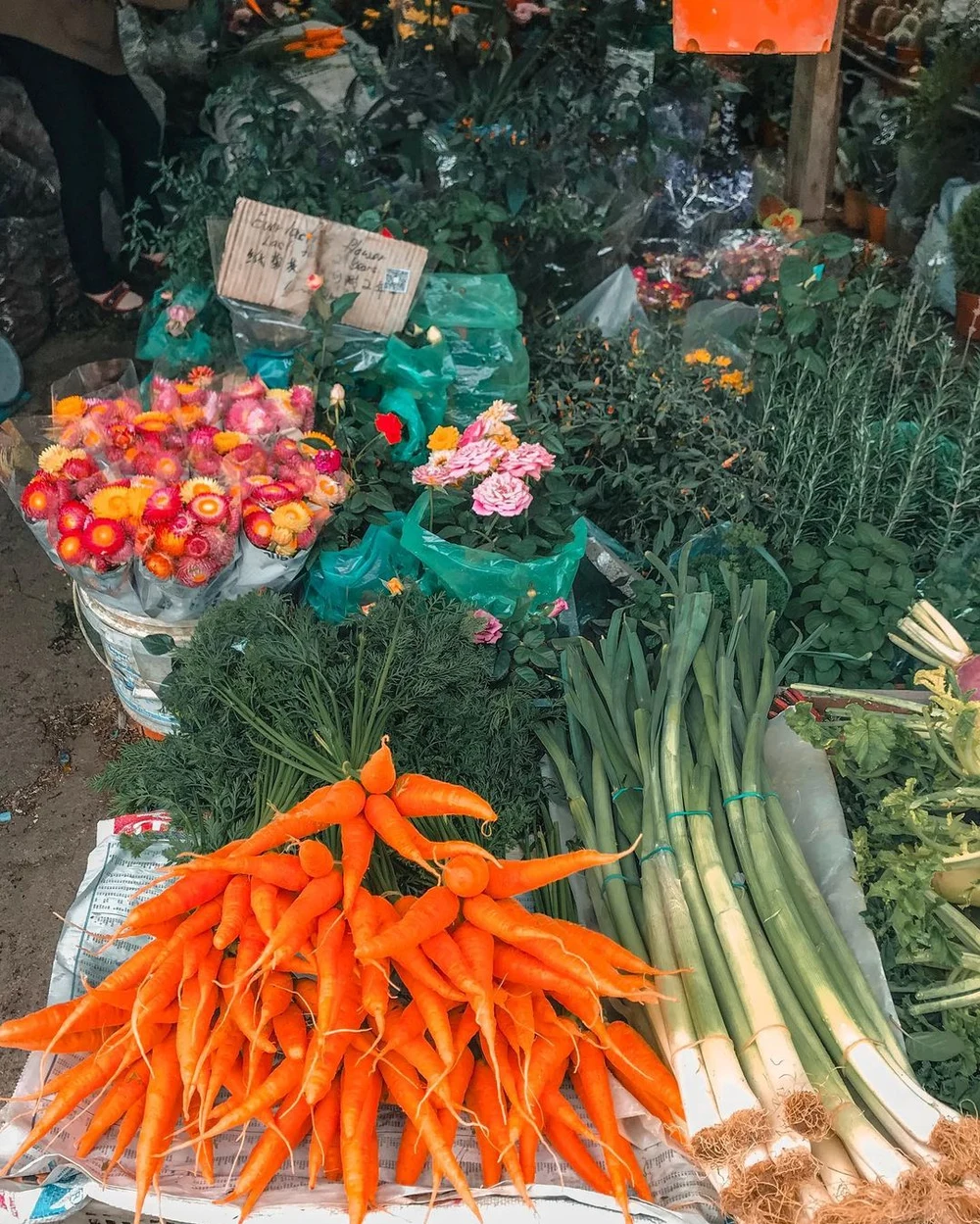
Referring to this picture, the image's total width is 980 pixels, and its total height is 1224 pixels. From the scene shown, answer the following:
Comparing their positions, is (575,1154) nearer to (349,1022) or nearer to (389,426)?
(349,1022)

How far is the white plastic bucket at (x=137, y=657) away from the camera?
2234mm

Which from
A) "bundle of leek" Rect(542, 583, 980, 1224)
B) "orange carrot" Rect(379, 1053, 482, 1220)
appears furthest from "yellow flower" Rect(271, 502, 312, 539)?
"orange carrot" Rect(379, 1053, 482, 1220)

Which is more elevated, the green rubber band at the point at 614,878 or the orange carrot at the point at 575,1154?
the green rubber band at the point at 614,878

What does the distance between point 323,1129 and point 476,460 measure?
1.25 meters

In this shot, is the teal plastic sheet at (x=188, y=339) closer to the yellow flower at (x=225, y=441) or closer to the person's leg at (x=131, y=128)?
the yellow flower at (x=225, y=441)

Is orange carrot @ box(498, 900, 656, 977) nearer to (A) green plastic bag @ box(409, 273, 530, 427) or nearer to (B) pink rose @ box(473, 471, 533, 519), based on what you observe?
(B) pink rose @ box(473, 471, 533, 519)

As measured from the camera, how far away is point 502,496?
Answer: 2014 millimetres

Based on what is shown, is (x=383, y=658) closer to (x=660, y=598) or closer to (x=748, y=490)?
(x=660, y=598)

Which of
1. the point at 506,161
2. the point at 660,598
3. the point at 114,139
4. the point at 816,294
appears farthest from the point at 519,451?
the point at 114,139

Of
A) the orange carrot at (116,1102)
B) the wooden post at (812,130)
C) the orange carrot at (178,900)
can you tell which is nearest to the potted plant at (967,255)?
the wooden post at (812,130)

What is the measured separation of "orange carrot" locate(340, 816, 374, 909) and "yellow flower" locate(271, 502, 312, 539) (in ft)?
A: 2.50

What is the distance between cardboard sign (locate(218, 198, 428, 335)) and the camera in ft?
8.67

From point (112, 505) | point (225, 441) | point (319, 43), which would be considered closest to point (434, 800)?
point (112, 505)

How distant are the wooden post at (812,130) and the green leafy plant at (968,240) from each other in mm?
482
